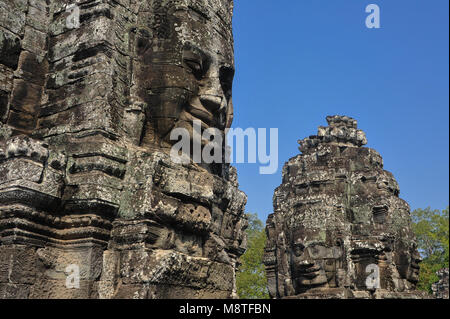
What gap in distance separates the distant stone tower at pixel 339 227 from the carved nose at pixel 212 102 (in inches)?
373

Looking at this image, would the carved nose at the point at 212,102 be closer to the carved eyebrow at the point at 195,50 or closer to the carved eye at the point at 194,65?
the carved eye at the point at 194,65

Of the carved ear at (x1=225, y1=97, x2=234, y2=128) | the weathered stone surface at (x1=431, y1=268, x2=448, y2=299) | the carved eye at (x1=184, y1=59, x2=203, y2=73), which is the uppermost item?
the carved eye at (x1=184, y1=59, x2=203, y2=73)

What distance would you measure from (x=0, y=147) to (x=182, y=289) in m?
1.84

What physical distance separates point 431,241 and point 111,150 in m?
33.1

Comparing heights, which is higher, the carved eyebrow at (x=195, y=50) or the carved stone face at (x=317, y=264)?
the carved eyebrow at (x=195, y=50)

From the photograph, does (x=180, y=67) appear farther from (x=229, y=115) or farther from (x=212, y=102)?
(x=229, y=115)

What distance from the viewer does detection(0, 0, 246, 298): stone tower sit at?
397 centimetres

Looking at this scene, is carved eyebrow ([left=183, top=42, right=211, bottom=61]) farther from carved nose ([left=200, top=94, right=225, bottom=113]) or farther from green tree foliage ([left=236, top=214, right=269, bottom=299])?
green tree foliage ([left=236, top=214, right=269, bottom=299])

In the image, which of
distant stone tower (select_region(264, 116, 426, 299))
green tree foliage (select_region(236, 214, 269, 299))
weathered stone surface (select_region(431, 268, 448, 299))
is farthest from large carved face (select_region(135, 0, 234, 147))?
green tree foliage (select_region(236, 214, 269, 299))

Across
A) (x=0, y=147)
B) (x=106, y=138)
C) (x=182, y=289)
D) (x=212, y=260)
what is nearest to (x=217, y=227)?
(x=212, y=260)

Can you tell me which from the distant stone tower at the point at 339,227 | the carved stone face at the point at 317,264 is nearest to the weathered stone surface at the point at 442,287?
the distant stone tower at the point at 339,227

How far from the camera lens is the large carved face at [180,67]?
4770mm

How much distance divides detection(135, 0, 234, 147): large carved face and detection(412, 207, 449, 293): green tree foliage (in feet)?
89.6
